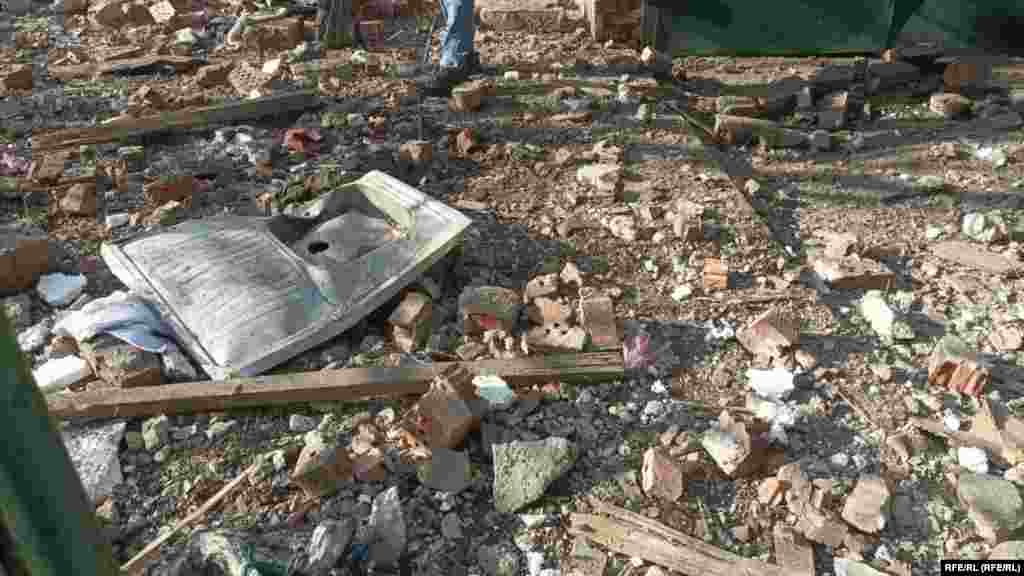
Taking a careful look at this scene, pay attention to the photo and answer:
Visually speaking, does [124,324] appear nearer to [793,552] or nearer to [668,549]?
[668,549]

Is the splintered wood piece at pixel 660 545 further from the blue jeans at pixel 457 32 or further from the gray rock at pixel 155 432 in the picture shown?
the blue jeans at pixel 457 32

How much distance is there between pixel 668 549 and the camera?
2.78 meters

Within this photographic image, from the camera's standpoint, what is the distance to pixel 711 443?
3.12 m

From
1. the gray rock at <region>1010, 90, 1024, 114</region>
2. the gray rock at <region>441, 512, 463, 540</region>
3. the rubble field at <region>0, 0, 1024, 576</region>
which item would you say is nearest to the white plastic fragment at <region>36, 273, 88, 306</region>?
the rubble field at <region>0, 0, 1024, 576</region>

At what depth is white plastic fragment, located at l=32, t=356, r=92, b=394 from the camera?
11.1ft

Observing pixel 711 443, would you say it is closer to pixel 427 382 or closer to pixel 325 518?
pixel 427 382

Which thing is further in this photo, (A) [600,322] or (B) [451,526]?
(A) [600,322]

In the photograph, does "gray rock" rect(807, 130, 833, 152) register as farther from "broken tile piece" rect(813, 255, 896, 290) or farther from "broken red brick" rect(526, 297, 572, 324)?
"broken red brick" rect(526, 297, 572, 324)

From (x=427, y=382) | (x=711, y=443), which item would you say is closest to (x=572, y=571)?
(x=711, y=443)

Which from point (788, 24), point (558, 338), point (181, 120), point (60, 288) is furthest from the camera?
point (788, 24)

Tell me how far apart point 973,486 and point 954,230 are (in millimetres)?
2333

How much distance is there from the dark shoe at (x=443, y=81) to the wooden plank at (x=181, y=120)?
834mm

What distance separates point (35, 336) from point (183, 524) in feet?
4.77

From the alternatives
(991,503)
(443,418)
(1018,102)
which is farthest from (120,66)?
(1018,102)
